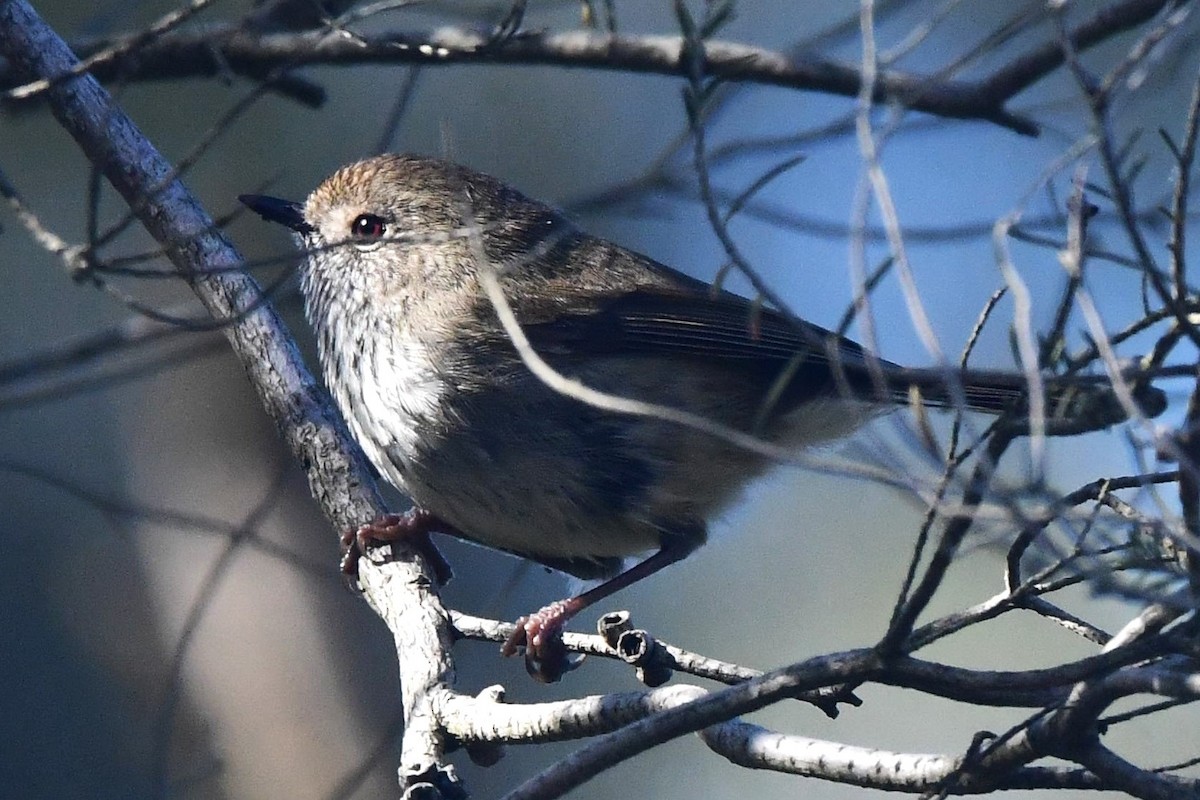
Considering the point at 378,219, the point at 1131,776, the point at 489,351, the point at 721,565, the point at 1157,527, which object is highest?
the point at 721,565

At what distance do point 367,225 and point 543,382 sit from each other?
107 cm

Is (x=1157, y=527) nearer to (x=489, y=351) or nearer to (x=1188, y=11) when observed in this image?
Result: (x=1188, y=11)

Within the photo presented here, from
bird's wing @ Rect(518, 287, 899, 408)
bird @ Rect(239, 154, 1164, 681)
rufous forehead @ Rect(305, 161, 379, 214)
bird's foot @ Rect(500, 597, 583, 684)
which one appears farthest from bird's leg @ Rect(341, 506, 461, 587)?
rufous forehead @ Rect(305, 161, 379, 214)

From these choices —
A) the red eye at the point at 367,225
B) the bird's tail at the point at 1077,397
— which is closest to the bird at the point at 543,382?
the red eye at the point at 367,225

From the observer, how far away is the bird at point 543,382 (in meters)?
3.83

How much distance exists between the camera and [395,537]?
12.7ft

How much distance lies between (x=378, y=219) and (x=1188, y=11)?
9.02ft

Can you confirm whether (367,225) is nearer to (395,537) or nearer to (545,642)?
(395,537)

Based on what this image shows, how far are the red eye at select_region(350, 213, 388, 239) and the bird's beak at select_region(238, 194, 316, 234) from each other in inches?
6.3

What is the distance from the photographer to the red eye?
452cm

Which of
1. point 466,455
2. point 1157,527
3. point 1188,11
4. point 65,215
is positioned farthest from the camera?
point 65,215

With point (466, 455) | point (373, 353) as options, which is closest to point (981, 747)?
point (466, 455)

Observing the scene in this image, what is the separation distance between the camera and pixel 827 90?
13.7 ft

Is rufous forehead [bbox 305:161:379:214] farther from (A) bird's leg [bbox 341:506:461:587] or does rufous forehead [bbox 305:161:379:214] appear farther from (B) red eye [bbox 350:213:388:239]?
(A) bird's leg [bbox 341:506:461:587]
